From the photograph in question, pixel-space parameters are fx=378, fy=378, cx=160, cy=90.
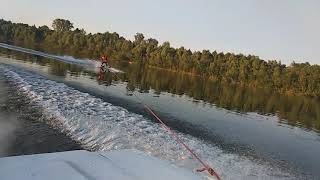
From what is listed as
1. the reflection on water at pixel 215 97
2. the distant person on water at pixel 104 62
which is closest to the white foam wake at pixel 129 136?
the reflection on water at pixel 215 97

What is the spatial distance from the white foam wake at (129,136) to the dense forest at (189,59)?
199ft

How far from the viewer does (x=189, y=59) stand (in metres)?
101

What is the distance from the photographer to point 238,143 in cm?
1541

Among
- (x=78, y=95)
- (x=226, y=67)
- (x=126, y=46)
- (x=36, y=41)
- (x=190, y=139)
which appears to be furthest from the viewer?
(x=36, y=41)

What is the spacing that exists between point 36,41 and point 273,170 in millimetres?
116631

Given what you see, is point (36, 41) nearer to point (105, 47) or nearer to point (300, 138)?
point (105, 47)

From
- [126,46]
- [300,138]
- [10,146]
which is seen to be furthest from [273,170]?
[126,46]

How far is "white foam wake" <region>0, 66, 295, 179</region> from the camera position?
1101cm

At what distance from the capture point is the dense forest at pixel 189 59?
8625 cm

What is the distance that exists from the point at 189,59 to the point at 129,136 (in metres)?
89.9

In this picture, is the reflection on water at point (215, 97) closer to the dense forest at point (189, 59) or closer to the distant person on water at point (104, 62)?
the distant person on water at point (104, 62)

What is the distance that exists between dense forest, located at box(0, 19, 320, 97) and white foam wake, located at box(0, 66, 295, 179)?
60748mm

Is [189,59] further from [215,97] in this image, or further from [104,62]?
[215,97]

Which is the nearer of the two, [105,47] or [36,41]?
[105,47]
